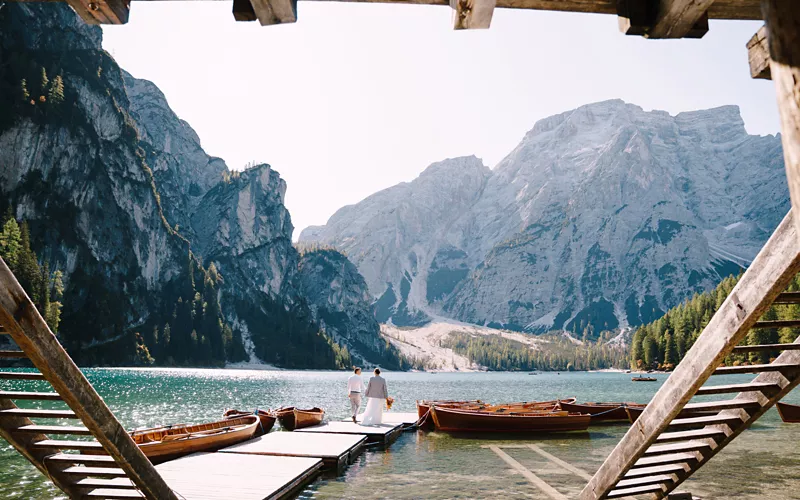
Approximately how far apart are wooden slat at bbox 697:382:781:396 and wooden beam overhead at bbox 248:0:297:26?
20.0 feet

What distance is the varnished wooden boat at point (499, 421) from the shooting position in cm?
3044

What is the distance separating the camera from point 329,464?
1812 cm

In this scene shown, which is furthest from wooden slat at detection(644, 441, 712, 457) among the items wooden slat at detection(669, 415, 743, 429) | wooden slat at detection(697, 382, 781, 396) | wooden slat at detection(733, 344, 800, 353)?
wooden slat at detection(733, 344, 800, 353)

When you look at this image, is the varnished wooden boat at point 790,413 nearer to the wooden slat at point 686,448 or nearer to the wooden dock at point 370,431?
the wooden slat at point 686,448

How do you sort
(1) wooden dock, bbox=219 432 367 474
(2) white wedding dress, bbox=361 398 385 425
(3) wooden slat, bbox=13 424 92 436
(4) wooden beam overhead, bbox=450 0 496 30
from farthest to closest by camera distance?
(2) white wedding dress, bbox=361 398 385 425
(1) wooden dock, bbox=219 432 367 474
(3) wooden slat, bbox=13 424 92 436
(4) wooden beam overhead, bbox=450 0 496 30

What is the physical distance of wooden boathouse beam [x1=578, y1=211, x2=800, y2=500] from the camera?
14.8ft

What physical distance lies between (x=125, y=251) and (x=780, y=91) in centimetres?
20055

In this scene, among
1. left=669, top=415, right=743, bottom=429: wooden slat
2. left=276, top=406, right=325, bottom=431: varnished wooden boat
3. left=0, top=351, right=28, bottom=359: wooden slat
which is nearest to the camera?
left=0, top=351, right=28, bottom=359: wooden slat

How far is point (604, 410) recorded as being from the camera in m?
38.6

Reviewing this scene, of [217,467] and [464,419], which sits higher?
[217,467]

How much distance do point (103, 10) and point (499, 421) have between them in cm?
2929

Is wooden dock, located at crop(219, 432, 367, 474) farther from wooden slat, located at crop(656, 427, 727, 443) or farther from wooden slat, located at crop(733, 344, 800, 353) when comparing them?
wooden slat, located at crop(733, 344, 800, 353)

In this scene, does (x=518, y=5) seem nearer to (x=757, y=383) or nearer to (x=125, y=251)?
(x=757, y=383)

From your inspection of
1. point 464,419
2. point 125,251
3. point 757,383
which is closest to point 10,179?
point 125,251
